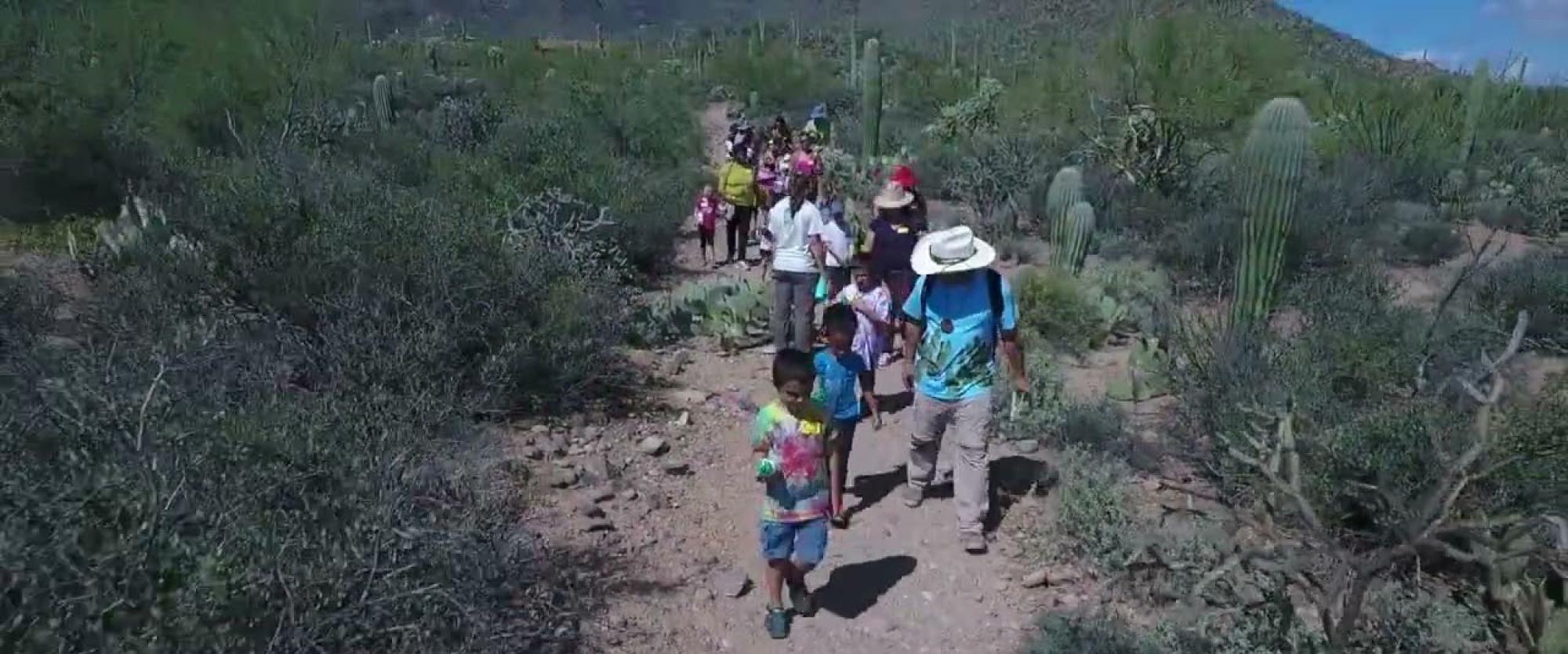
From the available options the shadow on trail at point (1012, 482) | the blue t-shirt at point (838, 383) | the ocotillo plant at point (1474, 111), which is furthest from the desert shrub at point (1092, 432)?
the ocotillo plant at point (1474, 111)

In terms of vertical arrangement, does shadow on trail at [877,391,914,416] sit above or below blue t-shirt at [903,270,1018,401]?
below

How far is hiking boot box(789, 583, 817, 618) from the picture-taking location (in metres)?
4.38

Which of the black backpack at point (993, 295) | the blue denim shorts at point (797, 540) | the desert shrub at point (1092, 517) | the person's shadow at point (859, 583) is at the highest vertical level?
the black backpack at point (993, 295)

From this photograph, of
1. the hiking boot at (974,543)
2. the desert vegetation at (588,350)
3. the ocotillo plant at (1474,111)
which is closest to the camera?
the desert vegetation at (588,350)

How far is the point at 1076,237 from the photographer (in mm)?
10117

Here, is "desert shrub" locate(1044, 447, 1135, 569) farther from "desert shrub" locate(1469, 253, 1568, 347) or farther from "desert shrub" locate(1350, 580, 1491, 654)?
"desert shrub" locate(1469, 253, 1568, 347)

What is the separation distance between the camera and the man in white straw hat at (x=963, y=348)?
473 centimetres

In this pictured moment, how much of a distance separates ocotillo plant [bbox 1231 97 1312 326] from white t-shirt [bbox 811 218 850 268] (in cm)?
288

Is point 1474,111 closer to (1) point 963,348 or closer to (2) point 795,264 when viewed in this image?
(2) point 795,264

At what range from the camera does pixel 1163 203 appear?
13.4 meters

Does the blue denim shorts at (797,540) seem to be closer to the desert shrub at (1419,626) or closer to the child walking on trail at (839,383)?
the child walking on trail at (839,383)

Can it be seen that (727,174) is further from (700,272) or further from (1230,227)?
(1230,227)

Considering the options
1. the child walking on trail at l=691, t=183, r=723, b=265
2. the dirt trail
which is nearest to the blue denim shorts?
the dirt trail

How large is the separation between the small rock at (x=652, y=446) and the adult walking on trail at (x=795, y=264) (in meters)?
1.18
